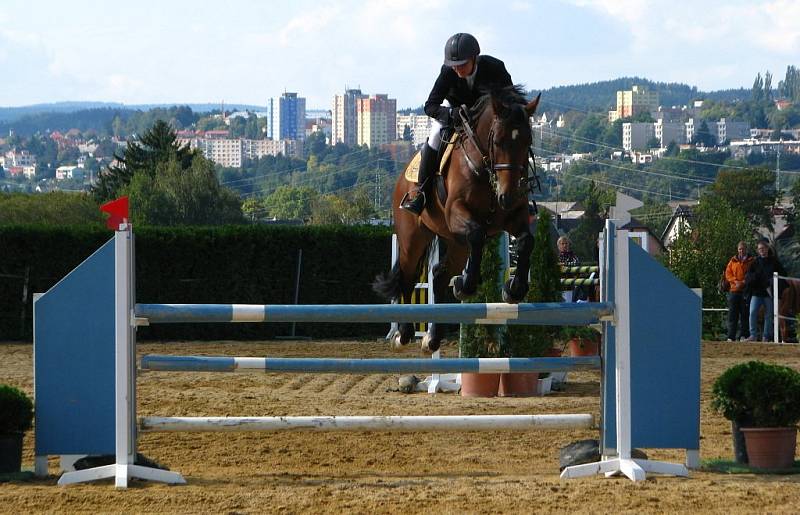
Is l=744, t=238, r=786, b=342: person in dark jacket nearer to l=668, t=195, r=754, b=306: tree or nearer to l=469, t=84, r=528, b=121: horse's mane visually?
l=668, t=195, r=754, b=306: tree

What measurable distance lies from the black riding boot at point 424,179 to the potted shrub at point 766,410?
234 centimetres

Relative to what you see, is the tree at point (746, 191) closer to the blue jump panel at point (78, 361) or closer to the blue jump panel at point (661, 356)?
the blue jump panel at point (661, 356)

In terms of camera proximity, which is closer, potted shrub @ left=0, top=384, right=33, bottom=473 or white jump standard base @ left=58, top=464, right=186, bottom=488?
white jump standard base @ left=58, top=464, right=186, bottom=488

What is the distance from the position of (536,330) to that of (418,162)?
3287 millimetres

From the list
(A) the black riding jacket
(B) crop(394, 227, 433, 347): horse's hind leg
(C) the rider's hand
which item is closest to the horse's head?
(A) the black riding jacket

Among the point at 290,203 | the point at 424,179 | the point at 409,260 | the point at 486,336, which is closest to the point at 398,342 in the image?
the point at 409,260

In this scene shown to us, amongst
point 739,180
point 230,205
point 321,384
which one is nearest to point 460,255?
point 321,384

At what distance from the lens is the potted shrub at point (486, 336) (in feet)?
34.5

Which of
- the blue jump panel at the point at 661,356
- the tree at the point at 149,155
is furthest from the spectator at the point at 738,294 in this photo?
the tree at the point at 149,155

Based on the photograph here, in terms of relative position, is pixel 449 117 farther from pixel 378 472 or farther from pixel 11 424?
pixel 11 424

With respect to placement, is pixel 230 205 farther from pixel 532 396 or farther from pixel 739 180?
pixel 532 396

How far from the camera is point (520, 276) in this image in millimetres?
7047

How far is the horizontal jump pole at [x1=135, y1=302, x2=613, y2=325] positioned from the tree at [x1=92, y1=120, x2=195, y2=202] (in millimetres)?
65784

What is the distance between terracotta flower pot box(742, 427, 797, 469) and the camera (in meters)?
6.48
